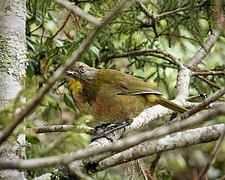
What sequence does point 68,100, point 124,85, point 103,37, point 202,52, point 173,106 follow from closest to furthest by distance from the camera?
point 173,106 < point 124,85 < point 68,100 < point 103,37 < point 202,52

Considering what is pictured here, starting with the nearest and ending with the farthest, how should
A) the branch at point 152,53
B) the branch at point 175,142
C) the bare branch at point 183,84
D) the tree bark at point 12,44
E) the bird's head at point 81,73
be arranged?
the branch at point 175,142 → the tree bark at point 12,44 → the bird's head at point 81,73 → the bare branch at point 183,84 → the branch at point 152,53

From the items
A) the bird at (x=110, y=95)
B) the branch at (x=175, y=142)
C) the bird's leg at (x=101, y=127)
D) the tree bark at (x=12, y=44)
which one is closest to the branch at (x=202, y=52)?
the bird at (x=110, y=95)

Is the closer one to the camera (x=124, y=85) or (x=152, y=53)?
(x=124, y=85)

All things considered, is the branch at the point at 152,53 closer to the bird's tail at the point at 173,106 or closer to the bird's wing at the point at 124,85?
the bird's wing at the point at 124,85

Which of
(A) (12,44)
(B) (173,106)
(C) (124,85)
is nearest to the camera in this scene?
(A) (12,44)

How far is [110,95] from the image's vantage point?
324 centimetres

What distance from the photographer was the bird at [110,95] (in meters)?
3.12

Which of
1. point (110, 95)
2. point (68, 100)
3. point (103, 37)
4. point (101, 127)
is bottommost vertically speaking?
point (101, 127)

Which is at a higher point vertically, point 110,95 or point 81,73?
point 81,73

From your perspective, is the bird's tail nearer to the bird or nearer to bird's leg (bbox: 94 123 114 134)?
the bird

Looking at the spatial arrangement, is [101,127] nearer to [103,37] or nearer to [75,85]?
[75,85]

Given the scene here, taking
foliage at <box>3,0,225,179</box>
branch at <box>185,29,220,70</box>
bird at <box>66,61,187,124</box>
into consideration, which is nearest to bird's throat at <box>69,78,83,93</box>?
bird at <box>66,61,187,124</box>

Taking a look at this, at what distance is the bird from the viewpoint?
3125mm

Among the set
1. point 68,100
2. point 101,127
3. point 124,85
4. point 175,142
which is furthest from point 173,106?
point 175,142
